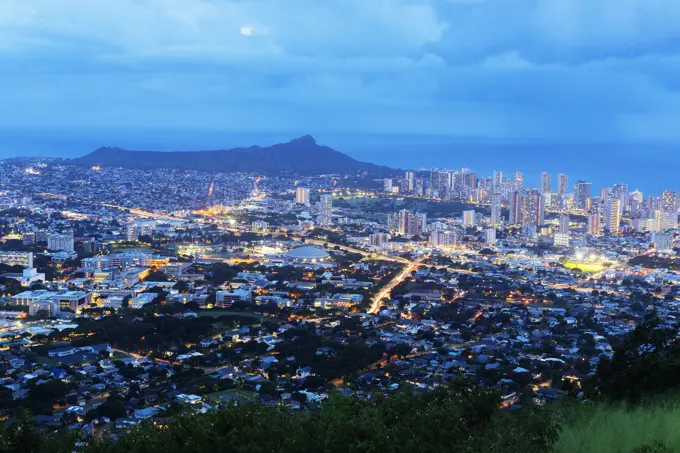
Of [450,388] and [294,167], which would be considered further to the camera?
[294,167]

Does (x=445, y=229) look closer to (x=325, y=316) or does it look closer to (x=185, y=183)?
(x=325, y=316)

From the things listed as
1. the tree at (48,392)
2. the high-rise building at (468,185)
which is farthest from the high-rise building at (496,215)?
the tree at (48,392)

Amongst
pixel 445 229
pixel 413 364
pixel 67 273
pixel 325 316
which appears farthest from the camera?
pixel 445 229

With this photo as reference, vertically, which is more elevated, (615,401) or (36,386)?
(615,401)

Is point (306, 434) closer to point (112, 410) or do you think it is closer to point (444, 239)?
point (112, 410)

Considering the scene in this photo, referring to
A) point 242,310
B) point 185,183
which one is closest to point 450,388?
point 242,310

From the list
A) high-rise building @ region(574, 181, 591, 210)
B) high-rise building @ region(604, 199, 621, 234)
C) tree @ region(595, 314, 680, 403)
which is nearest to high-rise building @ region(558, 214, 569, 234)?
high-rise building @ region(604, 199, 621, 234)

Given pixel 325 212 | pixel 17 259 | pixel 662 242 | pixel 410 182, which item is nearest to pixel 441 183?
pixel 410 182
